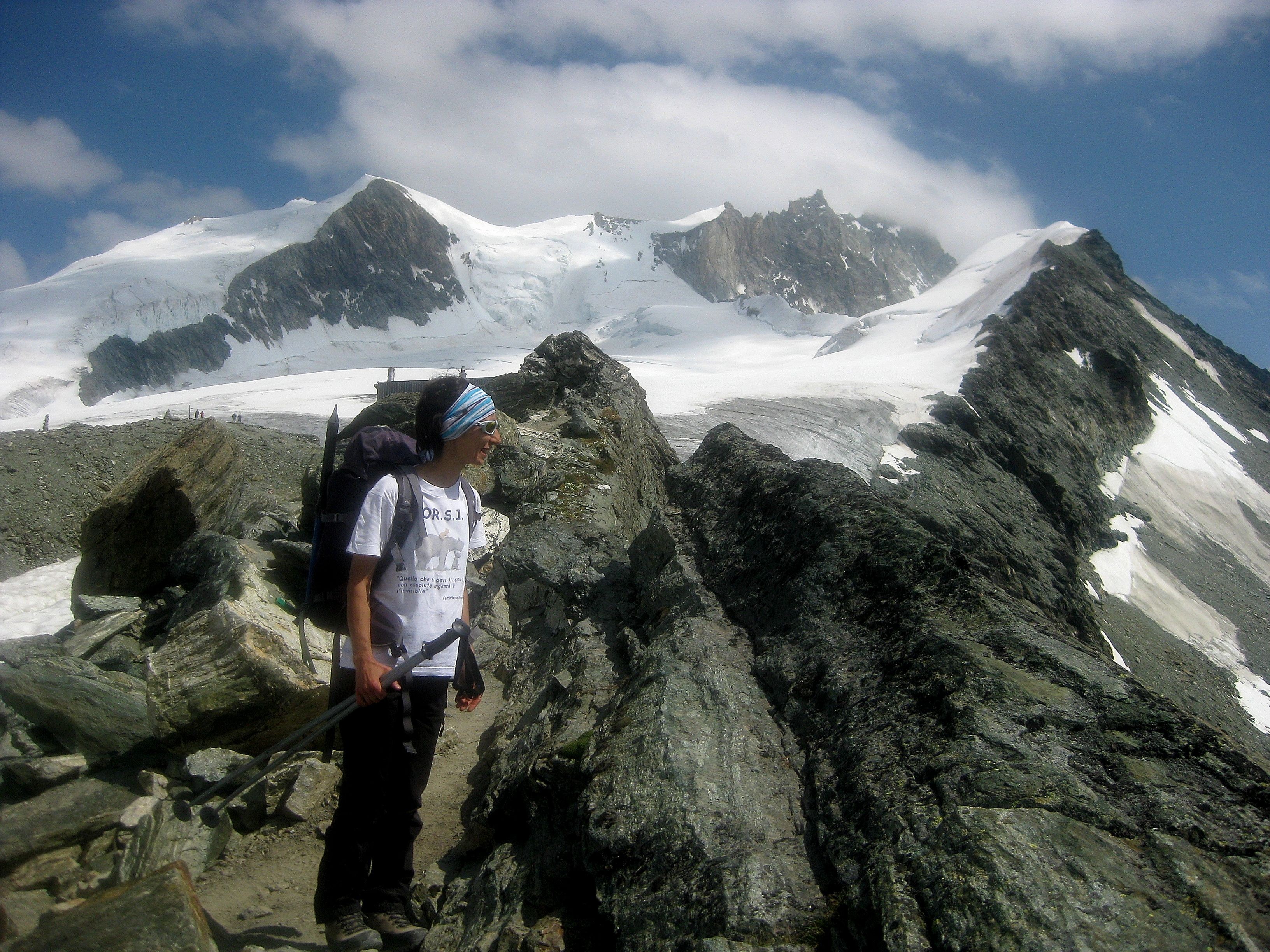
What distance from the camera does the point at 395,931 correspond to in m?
3.19

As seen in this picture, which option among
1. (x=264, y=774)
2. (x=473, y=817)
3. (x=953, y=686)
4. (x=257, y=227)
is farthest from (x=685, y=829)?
(x=257, y=227)

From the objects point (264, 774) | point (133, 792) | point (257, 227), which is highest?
point (257, 227)

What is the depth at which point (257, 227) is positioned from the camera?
156250 millimetres

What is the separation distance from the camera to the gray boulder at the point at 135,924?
2.68 metres

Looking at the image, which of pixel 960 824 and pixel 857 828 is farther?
pixel 857 828

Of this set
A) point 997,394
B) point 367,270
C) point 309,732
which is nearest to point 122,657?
point 309,732

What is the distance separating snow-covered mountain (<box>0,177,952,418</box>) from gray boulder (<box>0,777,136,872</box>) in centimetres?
10374

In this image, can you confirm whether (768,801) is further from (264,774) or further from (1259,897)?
(264,774)

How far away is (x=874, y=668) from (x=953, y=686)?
411 mm

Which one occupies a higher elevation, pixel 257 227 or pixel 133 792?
pixel 257 227

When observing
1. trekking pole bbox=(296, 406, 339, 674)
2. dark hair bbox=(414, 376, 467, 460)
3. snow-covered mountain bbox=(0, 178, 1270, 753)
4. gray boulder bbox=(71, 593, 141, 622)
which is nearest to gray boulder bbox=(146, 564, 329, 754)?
trekking pole bbox=(296, 406, 339, 674)

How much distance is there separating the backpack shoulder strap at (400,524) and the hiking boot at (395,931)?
1360 mm

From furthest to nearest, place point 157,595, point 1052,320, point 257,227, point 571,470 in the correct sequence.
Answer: point 257,227, point 1052,320, point 571,470, point 157,595

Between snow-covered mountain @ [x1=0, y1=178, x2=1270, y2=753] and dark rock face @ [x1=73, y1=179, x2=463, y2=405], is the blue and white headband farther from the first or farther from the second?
dark rock face @ [x1=73, y1=179, x2=463, y2=405]
